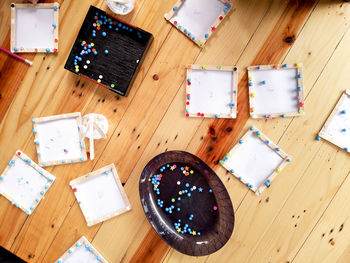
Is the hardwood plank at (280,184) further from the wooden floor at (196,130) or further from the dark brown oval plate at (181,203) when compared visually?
the dark brown oval plate at (181,203)

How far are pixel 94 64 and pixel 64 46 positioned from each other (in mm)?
173

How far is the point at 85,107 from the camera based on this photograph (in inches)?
46.6

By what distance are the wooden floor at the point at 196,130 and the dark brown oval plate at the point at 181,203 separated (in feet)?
0.27

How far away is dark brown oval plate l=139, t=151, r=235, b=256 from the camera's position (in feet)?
3.60

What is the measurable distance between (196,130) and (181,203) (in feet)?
1.00

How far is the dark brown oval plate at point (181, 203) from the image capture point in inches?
43.2

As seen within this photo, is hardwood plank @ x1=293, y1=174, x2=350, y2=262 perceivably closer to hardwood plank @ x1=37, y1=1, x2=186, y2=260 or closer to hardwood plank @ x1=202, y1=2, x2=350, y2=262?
hardwood plank @ x1=202, y1=2, x2=350, y2=262

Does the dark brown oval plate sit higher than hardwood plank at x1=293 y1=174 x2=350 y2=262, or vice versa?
hardwood plank at x1=293 y1=174 x2=350 y2=262

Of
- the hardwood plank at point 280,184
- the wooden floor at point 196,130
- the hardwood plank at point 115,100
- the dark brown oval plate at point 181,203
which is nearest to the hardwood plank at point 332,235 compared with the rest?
the wooden floor at point 196,130

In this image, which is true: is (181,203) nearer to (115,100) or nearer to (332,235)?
(115,100)

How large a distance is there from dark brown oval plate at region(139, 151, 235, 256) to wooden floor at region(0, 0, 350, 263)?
8cm

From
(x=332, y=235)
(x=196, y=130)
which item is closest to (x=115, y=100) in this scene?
(x=196, y=130)

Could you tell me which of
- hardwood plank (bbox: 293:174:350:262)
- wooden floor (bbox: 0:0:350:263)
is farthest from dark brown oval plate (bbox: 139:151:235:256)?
hardwood plank (bbox: 293:174:350:262)

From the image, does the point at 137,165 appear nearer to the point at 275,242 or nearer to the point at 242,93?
the point at 242,93
